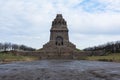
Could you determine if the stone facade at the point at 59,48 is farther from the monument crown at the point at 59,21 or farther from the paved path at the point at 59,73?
the paved path at the point at 59,73

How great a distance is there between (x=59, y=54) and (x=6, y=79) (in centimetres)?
11891

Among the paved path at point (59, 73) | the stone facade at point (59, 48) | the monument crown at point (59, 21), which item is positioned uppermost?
the monument crown at point (59, 21)

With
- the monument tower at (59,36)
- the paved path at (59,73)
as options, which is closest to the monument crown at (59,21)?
the monument tower at (59,36)

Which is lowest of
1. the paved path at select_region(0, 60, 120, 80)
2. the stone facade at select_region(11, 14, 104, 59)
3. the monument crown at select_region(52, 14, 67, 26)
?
the paved path at select_region(0, 60, 120, 80)

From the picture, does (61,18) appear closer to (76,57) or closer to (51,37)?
(51,37)

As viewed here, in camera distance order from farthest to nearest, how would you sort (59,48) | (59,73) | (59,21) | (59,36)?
(59,21) < (59,36) < (59,48) < (59,73)

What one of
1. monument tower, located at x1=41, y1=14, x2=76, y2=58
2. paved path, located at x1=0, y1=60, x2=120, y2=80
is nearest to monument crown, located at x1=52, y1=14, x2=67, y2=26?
monument tower, located at x1=41, y1=14, x2=76, y2=58

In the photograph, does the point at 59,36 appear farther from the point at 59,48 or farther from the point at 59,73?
the point at 59,73

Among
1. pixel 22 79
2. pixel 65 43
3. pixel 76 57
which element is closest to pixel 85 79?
pixel 22 79

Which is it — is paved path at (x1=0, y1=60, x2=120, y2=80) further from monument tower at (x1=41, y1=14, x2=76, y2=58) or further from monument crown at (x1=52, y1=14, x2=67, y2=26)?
monument crown at (x1=52, y1=14, x2=67, y2=26)

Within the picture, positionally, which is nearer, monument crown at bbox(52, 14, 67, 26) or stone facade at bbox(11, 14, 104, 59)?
stone facade at bbox(11, 14, 104, 59)

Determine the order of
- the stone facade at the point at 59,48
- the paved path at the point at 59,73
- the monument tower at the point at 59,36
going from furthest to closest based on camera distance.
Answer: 1. the monument tower at the point at 59,36
2. the stone facade at the point at 59,48
3. the paved path at the point at 59,73

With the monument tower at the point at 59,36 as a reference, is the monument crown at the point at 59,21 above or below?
above

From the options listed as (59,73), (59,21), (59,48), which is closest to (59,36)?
(59,21)
